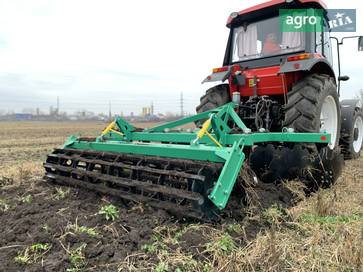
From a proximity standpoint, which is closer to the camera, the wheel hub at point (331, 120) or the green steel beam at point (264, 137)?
the green steel beam at point (264, 137)

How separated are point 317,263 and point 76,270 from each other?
156 cm

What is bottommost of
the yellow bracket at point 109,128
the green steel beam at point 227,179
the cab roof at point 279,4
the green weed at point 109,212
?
the green weed at point 109,212

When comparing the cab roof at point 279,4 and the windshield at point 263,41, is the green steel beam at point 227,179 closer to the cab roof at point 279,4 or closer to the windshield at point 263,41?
the windshield at point 263,41

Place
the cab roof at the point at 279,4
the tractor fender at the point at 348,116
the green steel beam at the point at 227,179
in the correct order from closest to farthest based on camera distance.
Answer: the green steel beam at the point at 227,179 → the cab roof at the point at 279,4 → the tractor fender at the point at 348,116

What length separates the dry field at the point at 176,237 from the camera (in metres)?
2.10

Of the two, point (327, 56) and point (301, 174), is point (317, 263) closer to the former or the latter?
point (301, 174)

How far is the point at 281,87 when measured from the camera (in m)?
4.35

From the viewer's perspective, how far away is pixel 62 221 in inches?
106

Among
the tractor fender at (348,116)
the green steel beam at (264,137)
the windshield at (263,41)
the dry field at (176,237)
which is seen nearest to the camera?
the dry field at (176,237)

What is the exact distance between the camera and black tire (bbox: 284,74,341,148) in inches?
150

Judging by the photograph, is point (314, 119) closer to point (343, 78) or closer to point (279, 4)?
point (279, 4)

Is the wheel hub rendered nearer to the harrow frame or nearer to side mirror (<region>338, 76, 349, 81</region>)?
the harrow frame

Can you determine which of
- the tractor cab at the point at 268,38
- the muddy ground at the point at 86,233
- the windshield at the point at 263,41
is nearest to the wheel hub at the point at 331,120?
the tractor cab at the point at 268,38

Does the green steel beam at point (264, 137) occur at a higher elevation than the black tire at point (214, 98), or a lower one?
lower
